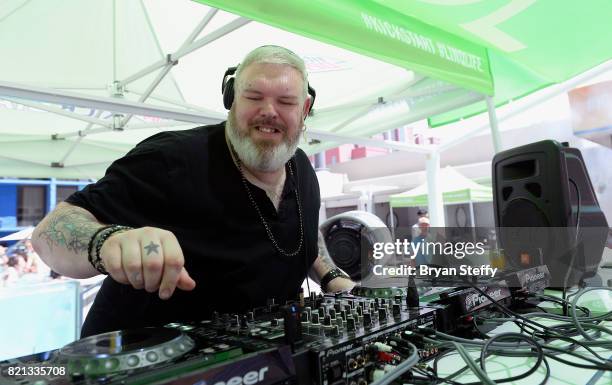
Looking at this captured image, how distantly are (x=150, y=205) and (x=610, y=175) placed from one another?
7.57 metres

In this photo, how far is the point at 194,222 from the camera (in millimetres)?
915

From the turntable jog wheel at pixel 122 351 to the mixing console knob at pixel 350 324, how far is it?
0.19 m

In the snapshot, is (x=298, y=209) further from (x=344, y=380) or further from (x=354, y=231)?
(x=344, y=380)

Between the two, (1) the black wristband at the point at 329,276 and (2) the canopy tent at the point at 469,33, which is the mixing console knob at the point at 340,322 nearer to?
(1) the black wristband at the point at 329,276

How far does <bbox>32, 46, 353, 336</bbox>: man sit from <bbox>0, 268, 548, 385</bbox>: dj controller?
12.7 inches

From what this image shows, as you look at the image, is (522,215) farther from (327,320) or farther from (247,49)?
(247,49)

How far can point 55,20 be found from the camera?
2.03 meters

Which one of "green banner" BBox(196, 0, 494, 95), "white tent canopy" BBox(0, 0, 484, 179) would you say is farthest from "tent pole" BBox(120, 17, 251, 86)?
"green banner" BBox(196, 0, 494, 95)

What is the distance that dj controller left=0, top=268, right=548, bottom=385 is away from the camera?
0.34m

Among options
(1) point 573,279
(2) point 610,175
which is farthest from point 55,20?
(2) point 610,175

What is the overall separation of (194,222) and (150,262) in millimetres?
468

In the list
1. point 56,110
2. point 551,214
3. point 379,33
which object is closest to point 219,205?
point 379,33

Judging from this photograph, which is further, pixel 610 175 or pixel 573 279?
pixel 610 175

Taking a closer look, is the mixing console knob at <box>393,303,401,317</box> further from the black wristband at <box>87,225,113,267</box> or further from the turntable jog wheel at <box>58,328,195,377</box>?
the black wristband at <box>87,225,113,267</box>
